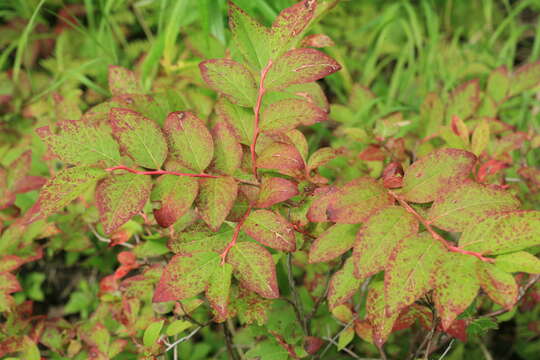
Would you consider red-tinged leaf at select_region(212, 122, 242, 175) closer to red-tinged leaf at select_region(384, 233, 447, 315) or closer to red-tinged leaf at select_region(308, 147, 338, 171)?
red-tinged leaf at select_region(308, 147, 338, 171)

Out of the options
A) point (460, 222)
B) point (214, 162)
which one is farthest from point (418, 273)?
point (214, 162)

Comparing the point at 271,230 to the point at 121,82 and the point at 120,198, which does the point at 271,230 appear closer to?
the point at 120,198

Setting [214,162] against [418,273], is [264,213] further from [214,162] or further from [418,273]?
[418,273]

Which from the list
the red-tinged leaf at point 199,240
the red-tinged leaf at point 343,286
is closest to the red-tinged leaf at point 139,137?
the red-tinged leaf at point 199,240

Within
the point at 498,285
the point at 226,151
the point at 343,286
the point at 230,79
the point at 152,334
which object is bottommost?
the point at 152,334

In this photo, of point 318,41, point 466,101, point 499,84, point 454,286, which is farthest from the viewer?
point 499,84

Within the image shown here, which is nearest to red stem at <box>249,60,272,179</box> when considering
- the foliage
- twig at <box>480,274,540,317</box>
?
the foliage

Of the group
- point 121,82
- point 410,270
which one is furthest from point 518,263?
point 121,82
